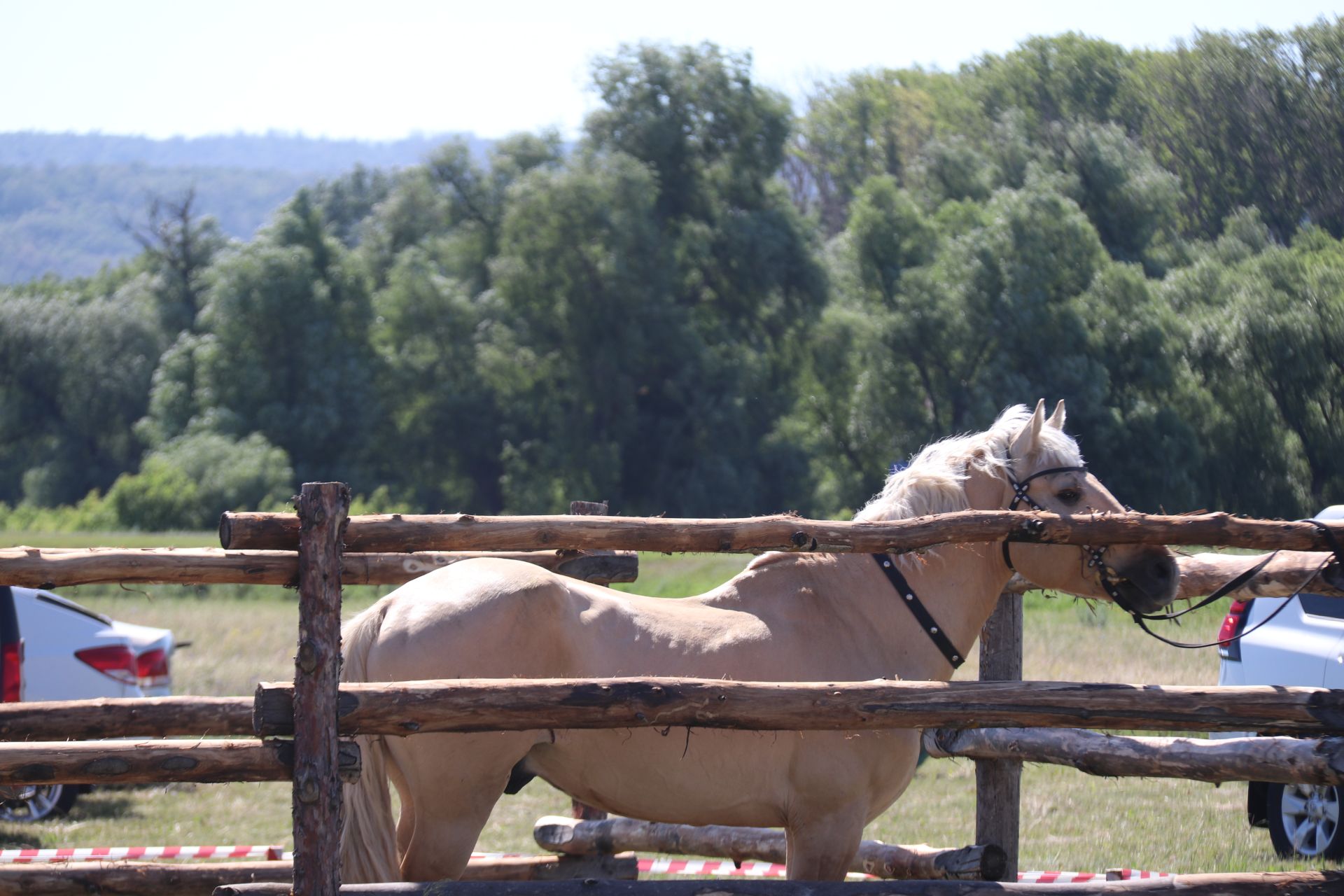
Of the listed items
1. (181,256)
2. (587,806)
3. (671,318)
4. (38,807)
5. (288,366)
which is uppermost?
(181,256)

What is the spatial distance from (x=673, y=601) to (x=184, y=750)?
190cm

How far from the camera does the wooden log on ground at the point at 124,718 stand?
3.65 metres

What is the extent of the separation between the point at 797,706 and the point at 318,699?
4.86ft

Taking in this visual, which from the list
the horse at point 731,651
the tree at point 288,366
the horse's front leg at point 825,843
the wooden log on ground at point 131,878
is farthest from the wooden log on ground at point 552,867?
the tree at point 288,366

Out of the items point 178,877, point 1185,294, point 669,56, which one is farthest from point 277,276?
point 178,877

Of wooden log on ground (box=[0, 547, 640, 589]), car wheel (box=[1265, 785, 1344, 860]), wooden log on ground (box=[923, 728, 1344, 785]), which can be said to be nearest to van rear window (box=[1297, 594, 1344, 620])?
car wheel (box=[1265, 785, 1344, 860])

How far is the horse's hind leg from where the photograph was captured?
13.7 ft

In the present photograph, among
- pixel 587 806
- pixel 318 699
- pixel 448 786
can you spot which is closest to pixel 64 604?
pixel 587 806

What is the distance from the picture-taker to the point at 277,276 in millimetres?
42062

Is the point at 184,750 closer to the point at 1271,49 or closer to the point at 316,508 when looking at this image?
the point at 316,508

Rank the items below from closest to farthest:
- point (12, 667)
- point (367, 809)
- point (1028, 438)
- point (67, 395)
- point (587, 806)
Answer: point (367, 809), point (1028, 438), point (587, 806), point (12, 667), point (67, 395)

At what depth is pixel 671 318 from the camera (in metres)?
38.2

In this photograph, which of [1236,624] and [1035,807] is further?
[1035,807]

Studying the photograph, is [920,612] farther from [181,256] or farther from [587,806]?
[181,256]
